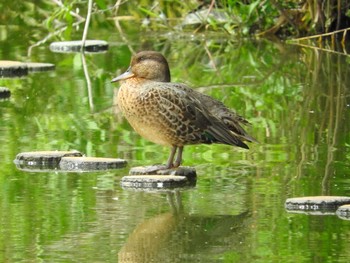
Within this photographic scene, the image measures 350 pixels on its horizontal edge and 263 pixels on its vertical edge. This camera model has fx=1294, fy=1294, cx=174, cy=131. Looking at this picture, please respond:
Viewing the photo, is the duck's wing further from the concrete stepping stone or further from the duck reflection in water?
the duck reflection in water

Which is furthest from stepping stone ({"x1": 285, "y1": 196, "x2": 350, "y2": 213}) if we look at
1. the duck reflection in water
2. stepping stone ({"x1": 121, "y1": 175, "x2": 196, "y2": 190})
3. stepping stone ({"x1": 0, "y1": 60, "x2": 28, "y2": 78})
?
stepping stone ({"x1": 0, "y1": 60, "x2": 28, "y2": 78})

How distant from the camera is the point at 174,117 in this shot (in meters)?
7.89

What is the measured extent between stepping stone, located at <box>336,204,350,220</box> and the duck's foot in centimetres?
130

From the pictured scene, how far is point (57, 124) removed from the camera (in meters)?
9.84

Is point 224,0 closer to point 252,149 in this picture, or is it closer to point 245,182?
point 252,149

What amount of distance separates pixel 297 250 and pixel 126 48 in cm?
906

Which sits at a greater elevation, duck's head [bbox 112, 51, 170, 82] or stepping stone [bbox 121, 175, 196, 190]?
duck's head [bbox 112, 51, 170, 82]

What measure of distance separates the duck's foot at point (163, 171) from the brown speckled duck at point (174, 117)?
1.6 inches

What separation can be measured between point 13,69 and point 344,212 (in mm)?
6396

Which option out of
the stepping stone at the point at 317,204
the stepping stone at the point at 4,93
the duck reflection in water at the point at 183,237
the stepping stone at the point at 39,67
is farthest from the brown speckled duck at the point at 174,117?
the stepping stone at the point at 39,67

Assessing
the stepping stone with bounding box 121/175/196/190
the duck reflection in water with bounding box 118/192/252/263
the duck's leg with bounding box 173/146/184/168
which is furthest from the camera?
the duck's leg with bounding box 173/146/184/168

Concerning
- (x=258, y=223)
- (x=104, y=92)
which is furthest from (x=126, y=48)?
(x=258, y=223)

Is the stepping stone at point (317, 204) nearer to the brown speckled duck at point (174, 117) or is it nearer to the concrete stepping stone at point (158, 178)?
the concrete stepping stone at point (158, 178)

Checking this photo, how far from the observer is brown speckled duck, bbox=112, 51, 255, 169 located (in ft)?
25.8
